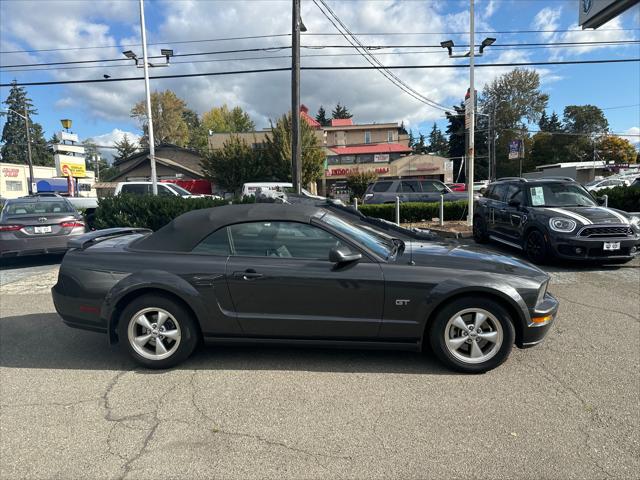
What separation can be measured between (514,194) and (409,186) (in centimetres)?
809

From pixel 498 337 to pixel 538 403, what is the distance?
1.84ft

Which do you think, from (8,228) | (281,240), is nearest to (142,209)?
(8,228)

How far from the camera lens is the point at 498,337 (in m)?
3.33

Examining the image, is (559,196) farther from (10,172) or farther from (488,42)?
(10,172)

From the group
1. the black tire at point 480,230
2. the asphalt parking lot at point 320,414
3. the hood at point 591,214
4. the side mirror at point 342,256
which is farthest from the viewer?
the black tire at point 480,230

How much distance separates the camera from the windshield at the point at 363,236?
355cm

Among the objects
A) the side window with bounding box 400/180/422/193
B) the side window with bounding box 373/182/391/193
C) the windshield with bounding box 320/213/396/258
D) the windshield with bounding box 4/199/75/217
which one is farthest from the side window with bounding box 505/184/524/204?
the windshield with bounding box 4/199/75/217

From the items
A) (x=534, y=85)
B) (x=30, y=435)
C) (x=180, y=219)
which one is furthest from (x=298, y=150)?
(x=534, y=85)

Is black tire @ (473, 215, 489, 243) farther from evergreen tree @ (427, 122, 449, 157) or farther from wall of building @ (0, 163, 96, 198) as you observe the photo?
evergreen tree @ (427, 122, 449, 157)

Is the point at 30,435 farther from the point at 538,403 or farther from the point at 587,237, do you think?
the point at 587,237

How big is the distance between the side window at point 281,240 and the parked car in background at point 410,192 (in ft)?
42.7

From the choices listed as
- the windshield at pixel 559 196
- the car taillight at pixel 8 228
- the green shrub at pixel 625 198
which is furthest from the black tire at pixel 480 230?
the car taillight at pixel 8 228

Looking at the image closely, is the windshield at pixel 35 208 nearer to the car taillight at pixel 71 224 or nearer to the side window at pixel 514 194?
the car taillight at pixel 71 224

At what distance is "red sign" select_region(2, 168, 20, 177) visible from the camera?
151ft
